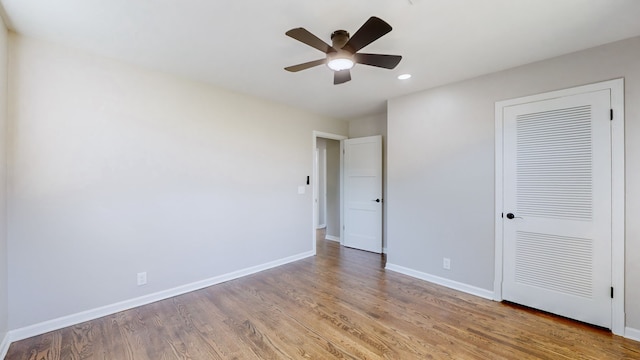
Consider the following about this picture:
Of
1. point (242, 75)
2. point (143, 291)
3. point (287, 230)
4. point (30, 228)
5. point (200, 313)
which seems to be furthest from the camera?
point (287, 230)

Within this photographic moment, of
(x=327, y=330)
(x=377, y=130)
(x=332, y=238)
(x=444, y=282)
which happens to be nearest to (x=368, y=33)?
(x=327, y=330)

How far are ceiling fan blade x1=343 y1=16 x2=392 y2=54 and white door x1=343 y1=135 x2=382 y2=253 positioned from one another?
2.75 meters

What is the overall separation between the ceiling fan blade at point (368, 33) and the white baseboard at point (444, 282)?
287 cm

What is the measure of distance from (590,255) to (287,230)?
3.47 meters

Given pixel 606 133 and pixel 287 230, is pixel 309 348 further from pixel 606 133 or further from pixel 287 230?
pixel 606 133

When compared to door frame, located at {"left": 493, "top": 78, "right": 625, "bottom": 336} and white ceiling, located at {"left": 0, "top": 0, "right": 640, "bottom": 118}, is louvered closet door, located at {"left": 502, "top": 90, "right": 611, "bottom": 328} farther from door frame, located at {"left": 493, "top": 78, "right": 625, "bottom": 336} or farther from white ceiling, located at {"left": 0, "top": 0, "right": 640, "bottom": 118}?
Result: white ceiling, located at {"left": 0, "top": 0, "right": 640, "bottom": 118}

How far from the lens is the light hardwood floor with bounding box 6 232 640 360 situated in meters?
2.00

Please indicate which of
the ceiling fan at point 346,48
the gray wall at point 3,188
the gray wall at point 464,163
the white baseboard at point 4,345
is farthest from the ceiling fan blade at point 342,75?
the white baseboard at point 4,345

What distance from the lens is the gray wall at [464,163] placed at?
2205mm

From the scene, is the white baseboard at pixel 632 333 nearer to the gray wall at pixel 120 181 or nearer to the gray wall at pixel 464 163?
the gray wall at pixel 464 163

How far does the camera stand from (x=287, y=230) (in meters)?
4.16

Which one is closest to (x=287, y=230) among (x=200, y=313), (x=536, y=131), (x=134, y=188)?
(x=200, y=313)

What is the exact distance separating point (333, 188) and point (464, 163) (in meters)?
2.96

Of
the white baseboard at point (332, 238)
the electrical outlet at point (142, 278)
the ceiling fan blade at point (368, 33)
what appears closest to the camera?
the ceiling fan blade at point (368, 33)
